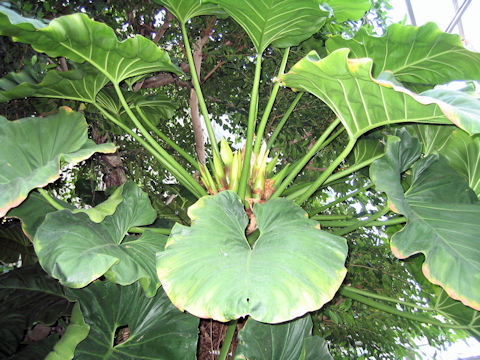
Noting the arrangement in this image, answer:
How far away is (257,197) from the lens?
947 millimetres

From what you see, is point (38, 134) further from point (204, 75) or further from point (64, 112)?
point (204, 75)

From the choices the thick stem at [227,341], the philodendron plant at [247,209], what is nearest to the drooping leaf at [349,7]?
the philodendron plant at [247,209]

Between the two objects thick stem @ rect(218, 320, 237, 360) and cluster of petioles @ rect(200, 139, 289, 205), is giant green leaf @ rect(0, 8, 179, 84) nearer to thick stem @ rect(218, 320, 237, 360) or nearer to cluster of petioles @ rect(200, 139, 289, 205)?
cluster of petioles @ rect(200, 139, 289, 205)

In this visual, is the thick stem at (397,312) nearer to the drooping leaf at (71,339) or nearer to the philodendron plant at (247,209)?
the philodendron plant at (247,209)

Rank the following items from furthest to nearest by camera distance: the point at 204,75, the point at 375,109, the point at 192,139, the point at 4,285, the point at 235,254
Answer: the point at 192,139 < the point at 204,75 < the point at 4,285 < the point at 375,109 < the point at 235,254

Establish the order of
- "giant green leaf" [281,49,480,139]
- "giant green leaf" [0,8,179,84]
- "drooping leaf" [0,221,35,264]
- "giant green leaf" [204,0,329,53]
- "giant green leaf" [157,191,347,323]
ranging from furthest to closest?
1. "drooping leaf" [0,221,35,264]
2. "giant green leaf" [204,0,329,53]
3. "giant green leaf" [0,8,179,84]
4. "giant green leaf" [281,49,480,139]
5. "giant green leaf" [157,191,347,323]

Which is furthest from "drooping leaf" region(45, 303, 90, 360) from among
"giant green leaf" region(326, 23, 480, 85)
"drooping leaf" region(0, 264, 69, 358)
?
"giant green leaf" region(326, 23, 480, 85)

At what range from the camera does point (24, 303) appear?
1058 mm

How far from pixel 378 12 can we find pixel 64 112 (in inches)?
51.8

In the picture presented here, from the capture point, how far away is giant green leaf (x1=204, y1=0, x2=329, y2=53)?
2.83 ft

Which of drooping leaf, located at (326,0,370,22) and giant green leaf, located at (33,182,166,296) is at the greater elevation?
drooping leaf, located at (326,0,370,22)

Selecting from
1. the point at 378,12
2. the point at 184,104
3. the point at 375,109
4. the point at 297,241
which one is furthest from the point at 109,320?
the point at 378,12

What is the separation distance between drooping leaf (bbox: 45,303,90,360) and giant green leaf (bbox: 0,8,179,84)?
1.92ft

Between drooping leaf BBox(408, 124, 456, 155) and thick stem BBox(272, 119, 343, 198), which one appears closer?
thick stem BBox(272, 119, 343, 198)
